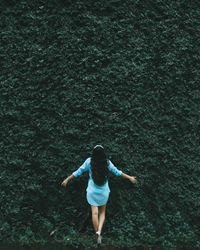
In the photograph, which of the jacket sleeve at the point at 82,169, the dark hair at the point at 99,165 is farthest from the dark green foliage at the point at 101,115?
the dark hair at the point at 99,165

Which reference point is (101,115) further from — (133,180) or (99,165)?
(133,180)

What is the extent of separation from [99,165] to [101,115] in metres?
0.97

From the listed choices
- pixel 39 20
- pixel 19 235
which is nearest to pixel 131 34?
pixel 39 20

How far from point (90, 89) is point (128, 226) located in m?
2.28

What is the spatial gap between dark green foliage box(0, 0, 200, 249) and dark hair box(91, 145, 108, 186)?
0.56 m

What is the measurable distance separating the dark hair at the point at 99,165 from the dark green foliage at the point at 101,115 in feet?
1.85

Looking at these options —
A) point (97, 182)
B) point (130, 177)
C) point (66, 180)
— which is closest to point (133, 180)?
point (130, 177)

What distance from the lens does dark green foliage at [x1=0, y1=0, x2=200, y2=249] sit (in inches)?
198

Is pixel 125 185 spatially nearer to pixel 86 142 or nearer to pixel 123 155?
pixel 123 155

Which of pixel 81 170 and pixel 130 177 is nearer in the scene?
pixel 81 170

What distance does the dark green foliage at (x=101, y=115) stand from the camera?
5.02m

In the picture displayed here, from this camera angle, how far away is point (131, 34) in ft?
17.1

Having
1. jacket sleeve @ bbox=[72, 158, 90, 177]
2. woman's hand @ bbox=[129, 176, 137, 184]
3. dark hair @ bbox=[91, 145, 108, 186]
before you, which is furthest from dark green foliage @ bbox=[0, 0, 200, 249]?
dark hair @ bbox=[91, 145, 108, 186]

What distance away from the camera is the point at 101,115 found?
199 inches
